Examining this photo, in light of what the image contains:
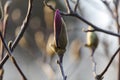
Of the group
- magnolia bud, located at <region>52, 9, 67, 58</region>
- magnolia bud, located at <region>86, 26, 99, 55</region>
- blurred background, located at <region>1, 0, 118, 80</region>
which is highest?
Result: magnolia bud, located at <region>52, 9, 67, 58</region>

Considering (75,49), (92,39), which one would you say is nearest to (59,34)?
(92,39)

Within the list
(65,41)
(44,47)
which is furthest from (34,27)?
(65,41)

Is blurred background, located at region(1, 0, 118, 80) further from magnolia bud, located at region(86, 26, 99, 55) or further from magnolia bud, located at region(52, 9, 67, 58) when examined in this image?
magnolia bud, located at region(52, 9, 67, 58)

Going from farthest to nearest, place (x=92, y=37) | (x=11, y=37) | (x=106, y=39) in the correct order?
(x=11, y=37)
(x=106, y=39)
(x=92, y=37)

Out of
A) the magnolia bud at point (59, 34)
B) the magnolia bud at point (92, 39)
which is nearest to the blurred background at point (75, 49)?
the magnolia bud at point (92, 39)

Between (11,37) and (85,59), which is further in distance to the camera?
(11,37)

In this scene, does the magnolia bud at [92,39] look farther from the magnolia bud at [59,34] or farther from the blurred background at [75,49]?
the blurred background at [75,49]

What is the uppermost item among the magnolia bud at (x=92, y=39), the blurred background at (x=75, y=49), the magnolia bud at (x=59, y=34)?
the magnolia bud at (x=59, y=34)

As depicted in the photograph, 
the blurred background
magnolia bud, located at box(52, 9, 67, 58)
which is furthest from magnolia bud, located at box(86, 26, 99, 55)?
the blurred background

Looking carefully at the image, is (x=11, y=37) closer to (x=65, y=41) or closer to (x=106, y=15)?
(x=106, y=15)
